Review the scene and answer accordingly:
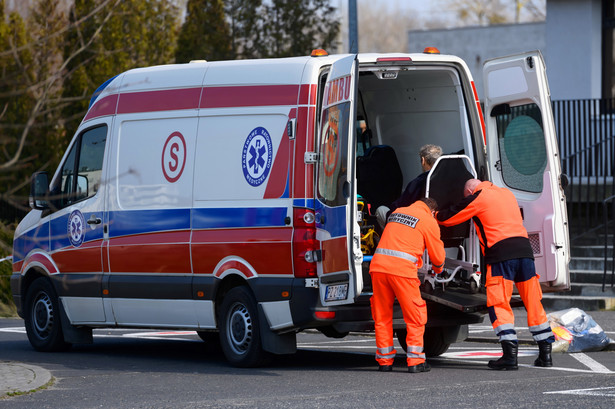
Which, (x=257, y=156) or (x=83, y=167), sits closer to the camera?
(x=257, y=156)

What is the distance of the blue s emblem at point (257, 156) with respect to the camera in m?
9.52

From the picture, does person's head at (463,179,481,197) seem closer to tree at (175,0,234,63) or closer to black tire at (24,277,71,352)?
black tire at (24,277,71,352)

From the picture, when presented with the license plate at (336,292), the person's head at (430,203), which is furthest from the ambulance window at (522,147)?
the license plate at (336,292)

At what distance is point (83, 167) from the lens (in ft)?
37.1

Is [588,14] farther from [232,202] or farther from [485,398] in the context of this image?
[485,398]

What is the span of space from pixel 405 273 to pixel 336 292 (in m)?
0.58

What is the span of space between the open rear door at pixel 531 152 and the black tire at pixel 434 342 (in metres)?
1.17

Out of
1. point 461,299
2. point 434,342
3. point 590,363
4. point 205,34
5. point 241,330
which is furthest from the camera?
point 205,34

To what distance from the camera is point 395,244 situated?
30.5 ft

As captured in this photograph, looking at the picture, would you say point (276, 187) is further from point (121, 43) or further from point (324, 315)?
point (121, 43)

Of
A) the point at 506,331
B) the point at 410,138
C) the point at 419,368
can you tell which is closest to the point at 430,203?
the point at 506,331

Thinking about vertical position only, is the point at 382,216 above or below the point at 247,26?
below

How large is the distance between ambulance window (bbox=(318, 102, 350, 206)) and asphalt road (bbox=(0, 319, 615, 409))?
1427 mm

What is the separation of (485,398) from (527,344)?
4.16m
